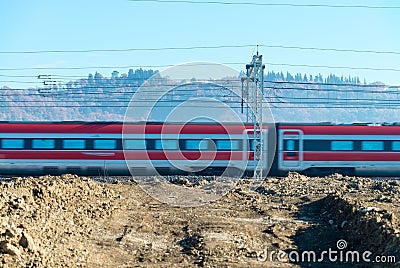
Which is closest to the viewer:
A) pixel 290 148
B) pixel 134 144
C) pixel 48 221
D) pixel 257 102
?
pixel 48 221

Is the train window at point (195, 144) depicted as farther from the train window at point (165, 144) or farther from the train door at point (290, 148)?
the train door at point (290, 148)

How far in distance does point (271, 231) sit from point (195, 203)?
18.6ft

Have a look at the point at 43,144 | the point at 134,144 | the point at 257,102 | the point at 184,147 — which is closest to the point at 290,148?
the point at 257,102

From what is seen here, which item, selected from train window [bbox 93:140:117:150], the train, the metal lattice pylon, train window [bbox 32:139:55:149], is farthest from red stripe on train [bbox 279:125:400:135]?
train window [bbox 32:139:55:149]

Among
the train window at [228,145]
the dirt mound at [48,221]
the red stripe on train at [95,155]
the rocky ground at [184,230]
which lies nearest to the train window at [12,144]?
the red stripe on train at [95,155]

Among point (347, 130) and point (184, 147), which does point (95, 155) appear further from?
point (347, 130)

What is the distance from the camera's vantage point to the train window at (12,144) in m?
29.5

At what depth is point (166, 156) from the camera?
1158 inches

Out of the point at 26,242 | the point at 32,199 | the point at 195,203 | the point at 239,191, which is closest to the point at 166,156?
the point at 239,191

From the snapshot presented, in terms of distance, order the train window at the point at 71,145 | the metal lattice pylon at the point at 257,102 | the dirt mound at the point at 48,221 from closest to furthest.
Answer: the dirt mound at the point at 48,221
the metal lattice pylon at the point at 257,102
the train window at the point at 71,145

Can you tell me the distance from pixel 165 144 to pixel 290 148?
6593 millimetres

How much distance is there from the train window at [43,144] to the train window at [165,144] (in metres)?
5.42

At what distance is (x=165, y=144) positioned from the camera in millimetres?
29375

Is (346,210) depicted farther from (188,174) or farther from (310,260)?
(188,174)
